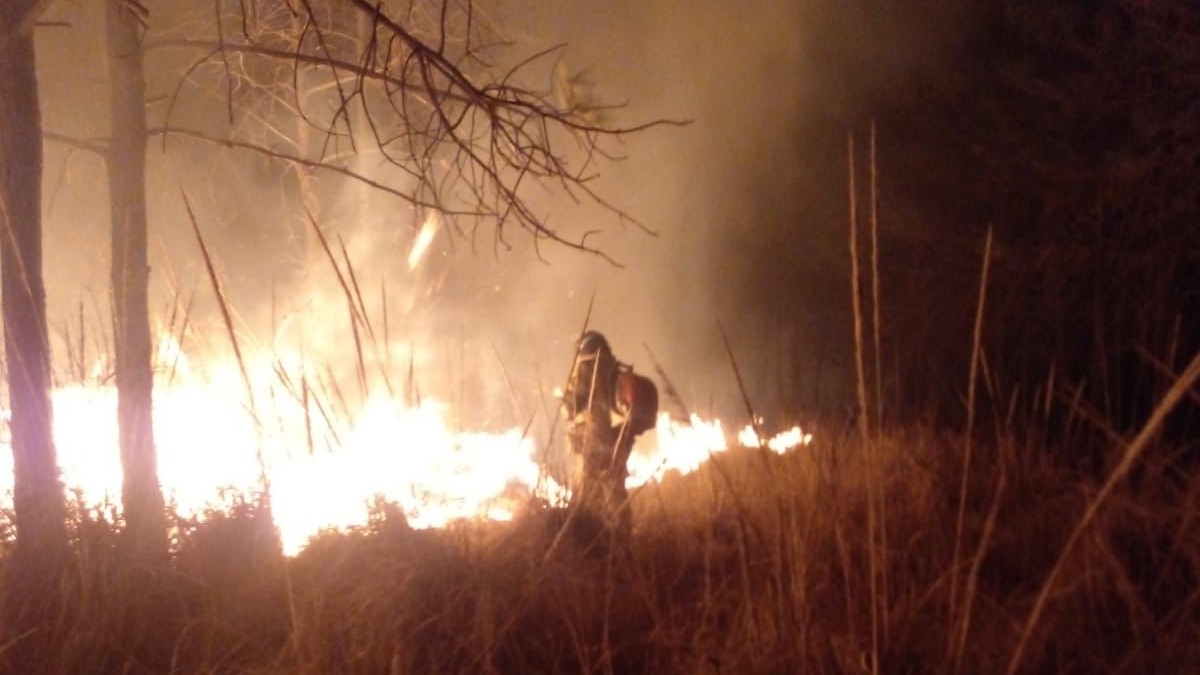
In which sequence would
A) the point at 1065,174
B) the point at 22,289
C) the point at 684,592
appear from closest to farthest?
the point at 684,592, the point at 22,289, the point at 1065,174

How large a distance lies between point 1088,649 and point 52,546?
3.20 metres

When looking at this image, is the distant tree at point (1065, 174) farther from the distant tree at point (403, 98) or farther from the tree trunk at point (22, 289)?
the tree trunk at point (22, 289)

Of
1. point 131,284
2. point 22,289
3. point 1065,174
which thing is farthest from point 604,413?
point 1065,174

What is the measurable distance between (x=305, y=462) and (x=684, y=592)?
5.21 feet

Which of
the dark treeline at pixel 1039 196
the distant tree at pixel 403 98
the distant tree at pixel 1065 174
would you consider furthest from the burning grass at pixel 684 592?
the distant tree at pixel 1065 174

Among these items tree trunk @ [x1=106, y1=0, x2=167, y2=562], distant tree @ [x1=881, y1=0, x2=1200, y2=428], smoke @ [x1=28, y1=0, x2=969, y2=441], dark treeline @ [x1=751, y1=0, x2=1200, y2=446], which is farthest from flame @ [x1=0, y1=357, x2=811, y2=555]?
smoke @ [x1=28, y1=0, x2=969, y2=441]

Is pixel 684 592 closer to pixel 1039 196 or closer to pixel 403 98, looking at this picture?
pixel 403 98

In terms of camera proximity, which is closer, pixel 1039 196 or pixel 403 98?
pixel 403 98

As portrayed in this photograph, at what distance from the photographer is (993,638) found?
302 centimetres

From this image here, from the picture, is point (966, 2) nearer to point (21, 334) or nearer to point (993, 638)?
point (993, 638)

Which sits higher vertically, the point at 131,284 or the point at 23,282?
the point at 131,284

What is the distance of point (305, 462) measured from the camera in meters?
4.24

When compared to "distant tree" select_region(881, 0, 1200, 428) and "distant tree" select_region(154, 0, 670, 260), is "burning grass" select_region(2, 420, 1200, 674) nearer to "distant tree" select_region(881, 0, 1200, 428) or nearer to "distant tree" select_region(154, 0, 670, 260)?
"distant tree" select_region(154, 0, 670, 260)

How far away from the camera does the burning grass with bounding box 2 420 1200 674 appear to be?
2.94 metres
